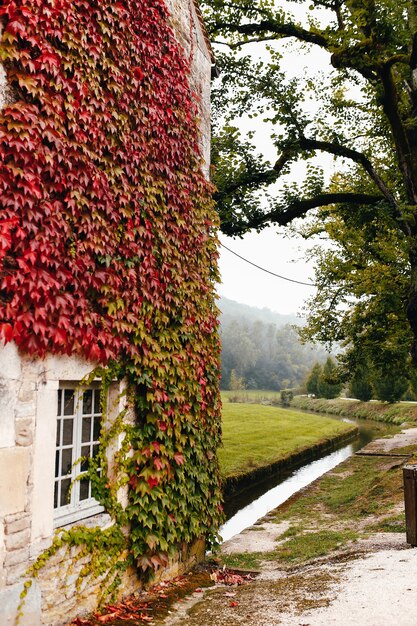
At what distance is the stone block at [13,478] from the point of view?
3908 mm

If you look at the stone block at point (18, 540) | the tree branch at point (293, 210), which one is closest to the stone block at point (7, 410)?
the stone block at point (18, 540)

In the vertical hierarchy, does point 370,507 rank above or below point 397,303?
below

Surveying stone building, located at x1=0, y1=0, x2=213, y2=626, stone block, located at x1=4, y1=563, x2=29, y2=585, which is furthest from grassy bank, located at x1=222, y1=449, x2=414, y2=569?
stone block, located at x1=4, y1=563, x2=29, y2=585

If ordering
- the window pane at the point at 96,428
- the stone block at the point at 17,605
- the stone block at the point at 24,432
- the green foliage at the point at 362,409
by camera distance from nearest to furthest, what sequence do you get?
1. the stone block at the point at 17,605
2. the stone block at the point at 24,432
3. the window pane at the point at 96,428
4. the green foliage at the point at 362,409

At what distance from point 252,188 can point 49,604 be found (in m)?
9.88

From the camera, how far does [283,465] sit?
17.4 metres

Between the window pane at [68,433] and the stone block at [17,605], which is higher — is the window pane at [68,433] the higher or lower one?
the higher one

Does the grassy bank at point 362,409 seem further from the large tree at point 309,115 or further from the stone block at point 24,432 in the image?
the stone block at point 24,432

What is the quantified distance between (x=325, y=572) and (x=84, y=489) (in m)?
3.00

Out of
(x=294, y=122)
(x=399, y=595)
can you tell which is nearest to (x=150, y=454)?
(x=399, y=595)

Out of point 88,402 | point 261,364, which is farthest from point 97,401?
point 261,364

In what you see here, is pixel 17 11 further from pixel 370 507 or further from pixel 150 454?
pixel 370 507

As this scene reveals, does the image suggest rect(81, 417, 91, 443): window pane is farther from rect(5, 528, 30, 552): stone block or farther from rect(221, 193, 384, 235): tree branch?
rect(221, 193, 384, 235): tree branch

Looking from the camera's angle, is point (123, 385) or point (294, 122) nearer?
point (123, 385)
